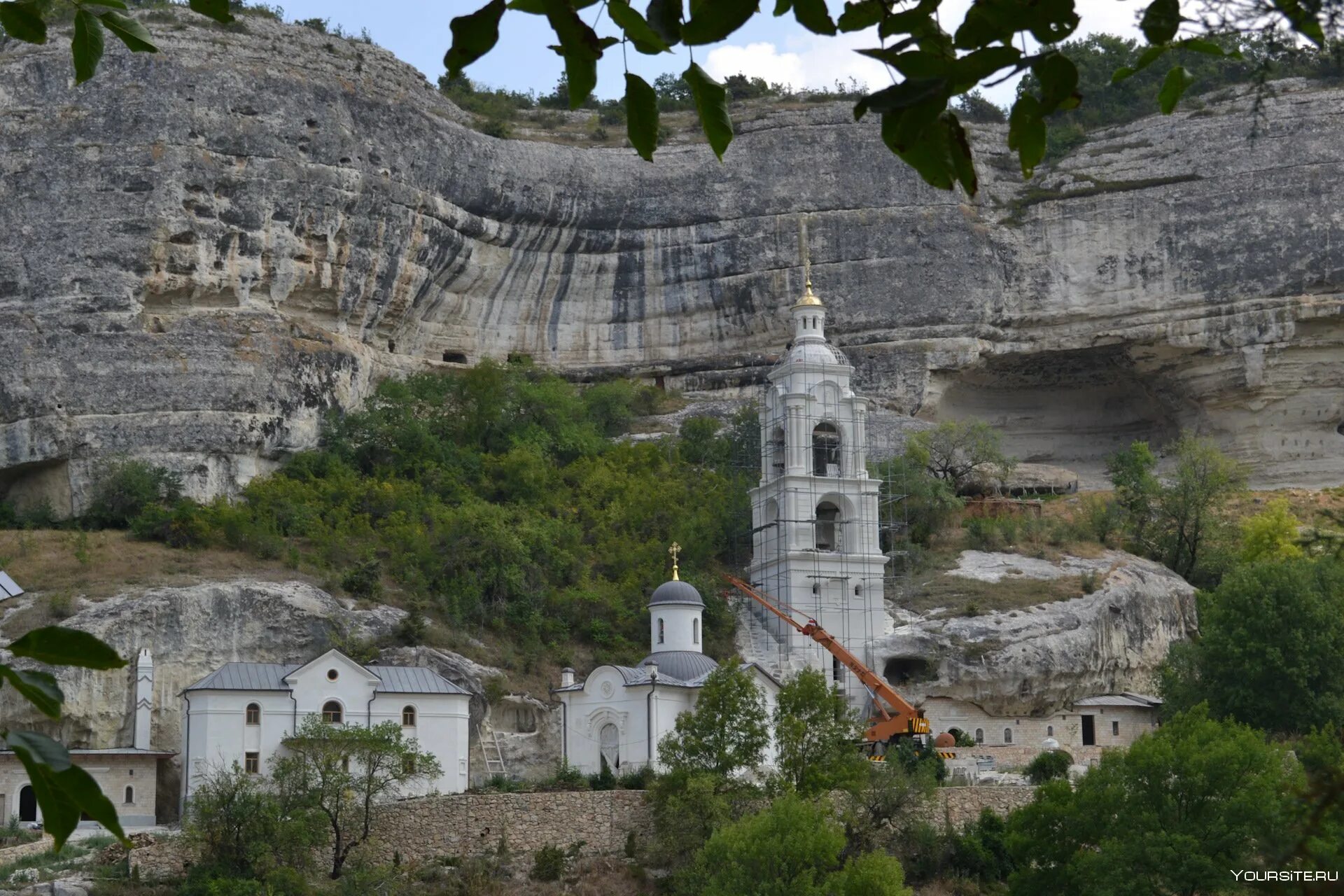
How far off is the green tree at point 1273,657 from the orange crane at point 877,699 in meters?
5.58

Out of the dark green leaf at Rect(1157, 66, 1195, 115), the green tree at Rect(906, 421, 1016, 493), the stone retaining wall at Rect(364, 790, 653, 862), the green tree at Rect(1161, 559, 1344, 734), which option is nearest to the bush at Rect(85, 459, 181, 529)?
the stone retaining wall at Rect(364, 790, 653, 862)

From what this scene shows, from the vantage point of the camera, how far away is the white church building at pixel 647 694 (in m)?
35.8

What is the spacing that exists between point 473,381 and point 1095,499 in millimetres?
15805

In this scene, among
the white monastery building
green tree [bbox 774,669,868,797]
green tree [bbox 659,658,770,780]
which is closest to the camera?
green tree [bbox 774,669,868,797]

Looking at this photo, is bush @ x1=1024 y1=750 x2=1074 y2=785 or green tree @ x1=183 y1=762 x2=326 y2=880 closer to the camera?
green tree @ x1=183 y1=762 x2=326 y2=880

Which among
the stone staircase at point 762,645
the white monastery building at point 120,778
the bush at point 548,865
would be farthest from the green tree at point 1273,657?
the white monastery building at point 120,778

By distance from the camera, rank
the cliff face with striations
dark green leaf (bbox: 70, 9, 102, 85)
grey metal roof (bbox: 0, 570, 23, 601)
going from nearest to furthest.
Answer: dark green leaf (bbox: 70, 9, 102, 85), grey metal roof (bbox: 0, 570, 23, 601), the cliff face with striations

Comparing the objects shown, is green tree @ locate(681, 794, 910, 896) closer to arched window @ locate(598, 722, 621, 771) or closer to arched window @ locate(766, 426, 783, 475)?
arched window @ locate(598, 722, 621, 771)

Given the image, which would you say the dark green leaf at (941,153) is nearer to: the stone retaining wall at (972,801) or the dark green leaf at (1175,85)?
the dark green leaf at (1175,85)

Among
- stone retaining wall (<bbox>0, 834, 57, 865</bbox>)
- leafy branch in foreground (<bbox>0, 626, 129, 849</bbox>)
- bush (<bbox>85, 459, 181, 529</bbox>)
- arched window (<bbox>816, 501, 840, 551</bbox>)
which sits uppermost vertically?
bush (<bbox>85, 459, 181, 529</bbox>)

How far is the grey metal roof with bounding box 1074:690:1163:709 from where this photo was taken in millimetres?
39844

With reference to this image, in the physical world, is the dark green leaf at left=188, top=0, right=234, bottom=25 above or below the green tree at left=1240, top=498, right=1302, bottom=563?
below

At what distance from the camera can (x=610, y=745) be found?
3644 cm

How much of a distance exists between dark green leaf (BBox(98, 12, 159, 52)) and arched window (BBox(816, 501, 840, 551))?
3812 cm
